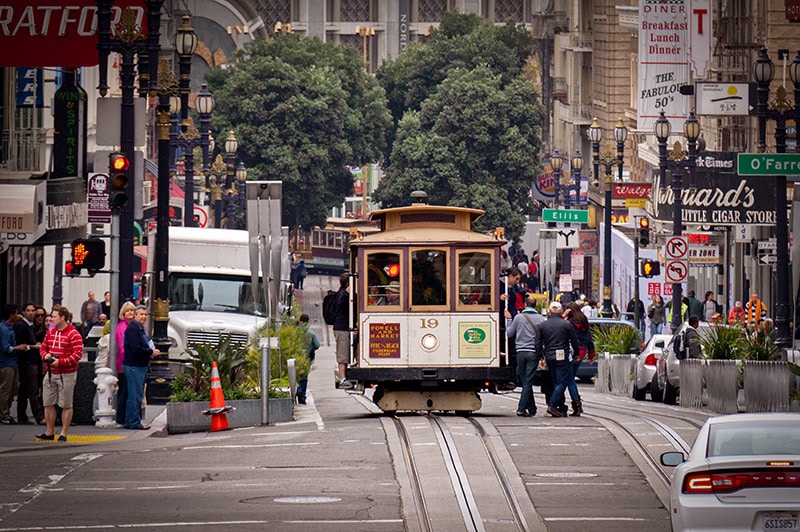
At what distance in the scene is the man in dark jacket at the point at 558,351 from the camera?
26234 mm

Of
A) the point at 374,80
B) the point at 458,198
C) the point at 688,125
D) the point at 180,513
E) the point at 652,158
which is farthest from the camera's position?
the point at 374,80

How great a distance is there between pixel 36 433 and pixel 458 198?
218 feet

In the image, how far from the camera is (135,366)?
2569 cm

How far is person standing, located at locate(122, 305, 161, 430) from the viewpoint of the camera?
2564cm

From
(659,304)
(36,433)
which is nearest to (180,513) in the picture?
(36,433)

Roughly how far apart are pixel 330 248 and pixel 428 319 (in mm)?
77583

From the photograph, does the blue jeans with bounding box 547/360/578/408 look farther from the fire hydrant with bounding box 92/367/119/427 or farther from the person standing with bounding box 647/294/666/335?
the person standing with bounding box 647/294/666/335

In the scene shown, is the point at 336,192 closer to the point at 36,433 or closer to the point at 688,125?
the point at 688,125

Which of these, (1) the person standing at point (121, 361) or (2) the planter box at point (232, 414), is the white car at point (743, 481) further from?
(1) the person standing at point (121, 361)

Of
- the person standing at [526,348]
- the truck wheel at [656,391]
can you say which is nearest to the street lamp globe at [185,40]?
the person standing at [526,348]

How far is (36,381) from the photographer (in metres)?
27.1

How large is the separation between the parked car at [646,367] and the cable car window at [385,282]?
844 centimetres

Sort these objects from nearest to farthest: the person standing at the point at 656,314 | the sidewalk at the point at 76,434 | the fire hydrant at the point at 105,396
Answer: the sidewalk at the point at 76,434 < the fire hydrant at the point at 105,396 < the person standing at the point at 656,314

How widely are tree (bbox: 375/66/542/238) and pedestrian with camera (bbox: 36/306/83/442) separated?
66857mm
